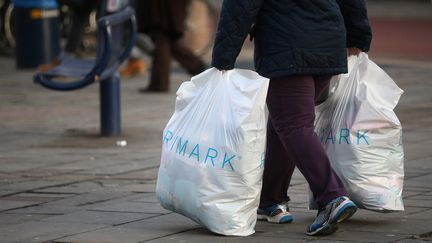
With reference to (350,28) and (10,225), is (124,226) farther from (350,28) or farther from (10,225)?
(350,28)

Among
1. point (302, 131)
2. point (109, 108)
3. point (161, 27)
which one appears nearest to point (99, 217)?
point (302, 131)

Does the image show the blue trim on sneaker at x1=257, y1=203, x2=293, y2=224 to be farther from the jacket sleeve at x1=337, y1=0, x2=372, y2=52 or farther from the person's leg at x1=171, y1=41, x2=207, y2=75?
the person's leg at x1=171, y1=41, x2=207, y2=75

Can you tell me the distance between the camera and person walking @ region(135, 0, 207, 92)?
12.0 meters

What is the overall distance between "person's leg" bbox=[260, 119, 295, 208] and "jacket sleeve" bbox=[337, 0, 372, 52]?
620mm

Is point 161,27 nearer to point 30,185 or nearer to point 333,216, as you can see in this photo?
point 30,185

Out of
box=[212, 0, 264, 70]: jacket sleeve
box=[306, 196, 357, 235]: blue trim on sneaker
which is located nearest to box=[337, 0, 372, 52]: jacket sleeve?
box=[212, 0, 264, 70]: jacket sleeve

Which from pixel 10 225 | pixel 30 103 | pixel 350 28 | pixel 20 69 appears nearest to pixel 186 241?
pixel 10 225

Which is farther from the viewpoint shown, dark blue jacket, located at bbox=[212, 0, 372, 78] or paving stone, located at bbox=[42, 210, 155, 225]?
paving stone, located at bbox=[42, 210, 155, 225]

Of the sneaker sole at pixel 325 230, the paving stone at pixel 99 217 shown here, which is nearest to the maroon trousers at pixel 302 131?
the sneaker sole at pixel 325 230

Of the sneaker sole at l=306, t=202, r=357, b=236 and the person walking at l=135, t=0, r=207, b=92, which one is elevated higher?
the sneaker sole at l=306, t=202, r=357, b=236

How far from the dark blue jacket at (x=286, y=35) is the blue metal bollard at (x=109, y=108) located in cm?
373

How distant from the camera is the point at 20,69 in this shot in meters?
14.8

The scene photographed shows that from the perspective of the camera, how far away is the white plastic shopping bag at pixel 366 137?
5.68 meters

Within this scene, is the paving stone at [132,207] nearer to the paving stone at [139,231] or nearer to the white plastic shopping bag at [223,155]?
the paving stone at [139,231]
